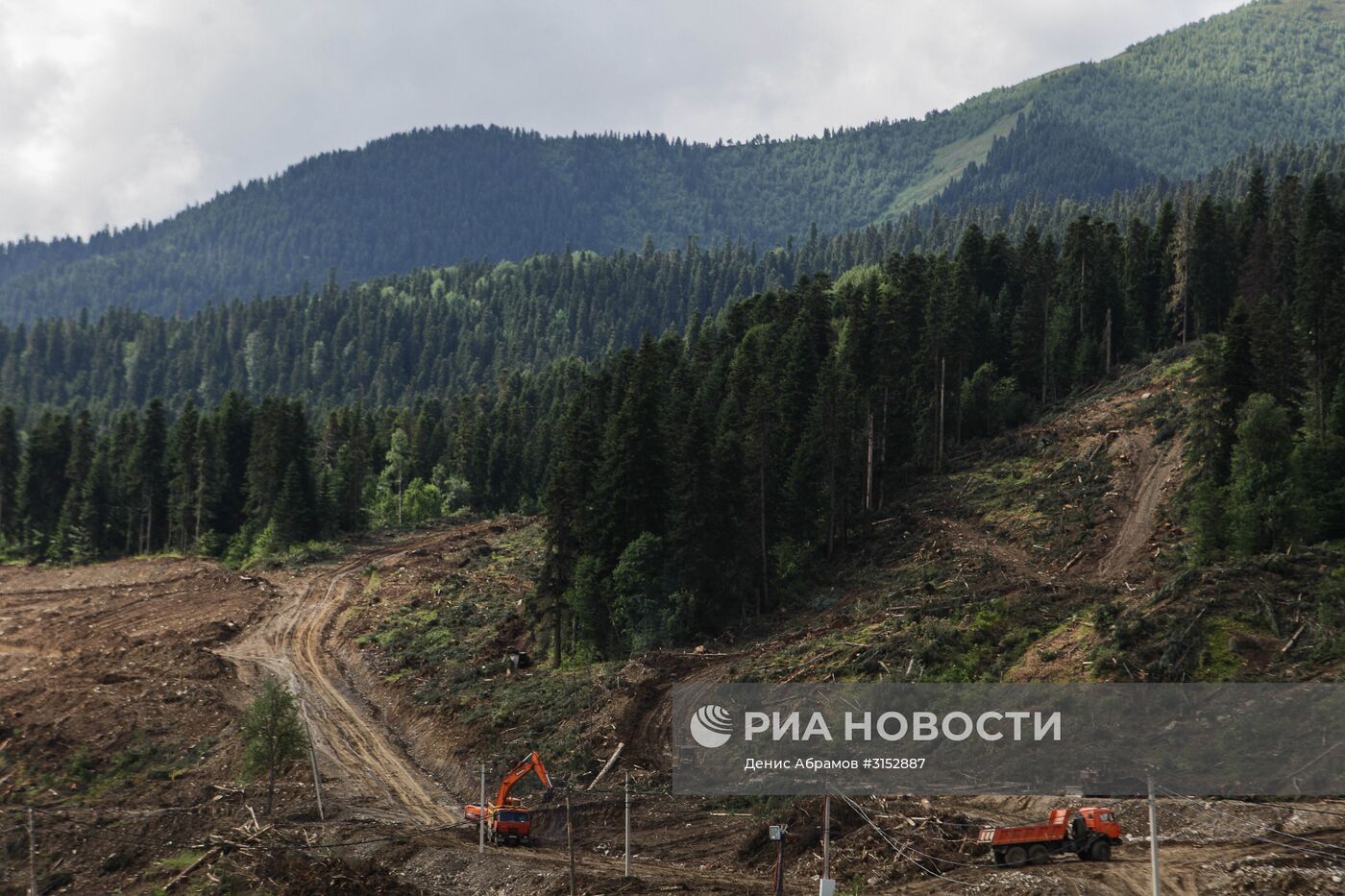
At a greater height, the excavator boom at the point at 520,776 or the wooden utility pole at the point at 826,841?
the wooden utility pole at the point at 826,841

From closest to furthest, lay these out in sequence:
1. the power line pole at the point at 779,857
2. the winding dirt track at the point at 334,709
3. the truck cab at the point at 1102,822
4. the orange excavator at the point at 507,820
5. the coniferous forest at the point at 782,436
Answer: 1. the power line pole at the point at 779,857
2. the truck cab at the point at 1102,822
3. the orange excavator at the point at 507,820
4. the winding dirt track at the point at 334,709
5. the coniferous forest at the point at 782,436

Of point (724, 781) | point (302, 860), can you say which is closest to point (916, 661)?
point (724, 781)

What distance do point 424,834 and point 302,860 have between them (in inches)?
203

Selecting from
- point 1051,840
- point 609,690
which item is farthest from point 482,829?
point 1051,840

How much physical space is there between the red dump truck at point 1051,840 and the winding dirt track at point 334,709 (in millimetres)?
23590

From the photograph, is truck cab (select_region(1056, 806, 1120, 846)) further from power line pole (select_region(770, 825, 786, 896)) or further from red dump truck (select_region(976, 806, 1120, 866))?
power line pole (select_region(770, 825, 786, 896))

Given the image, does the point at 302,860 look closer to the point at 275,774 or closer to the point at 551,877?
the point at 551,877

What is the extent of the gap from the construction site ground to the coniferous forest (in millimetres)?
4650

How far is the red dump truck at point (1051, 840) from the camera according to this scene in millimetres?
33562

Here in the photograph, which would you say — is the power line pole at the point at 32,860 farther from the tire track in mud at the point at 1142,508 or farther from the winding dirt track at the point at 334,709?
the tire track in mud at the point at 1142,508

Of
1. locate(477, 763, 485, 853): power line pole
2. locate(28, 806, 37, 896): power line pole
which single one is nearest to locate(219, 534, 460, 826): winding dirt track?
locate(477, 763, 485, 853): power line pole

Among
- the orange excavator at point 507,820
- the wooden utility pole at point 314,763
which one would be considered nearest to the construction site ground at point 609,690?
the wooden utility pole at point 314,763

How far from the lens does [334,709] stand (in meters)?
65.7

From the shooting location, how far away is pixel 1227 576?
163ft
